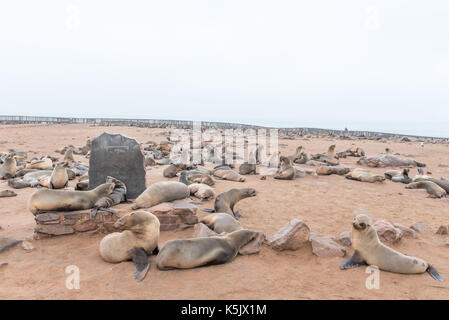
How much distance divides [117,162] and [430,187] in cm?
838

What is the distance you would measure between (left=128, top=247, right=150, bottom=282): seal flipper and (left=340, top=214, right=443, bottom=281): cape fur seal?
2492 millimetres

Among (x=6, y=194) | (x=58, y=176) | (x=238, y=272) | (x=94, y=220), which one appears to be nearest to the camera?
(x=238, y=272)

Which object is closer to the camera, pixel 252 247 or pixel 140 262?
pixel 140 262

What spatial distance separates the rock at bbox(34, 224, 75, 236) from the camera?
4.92 m

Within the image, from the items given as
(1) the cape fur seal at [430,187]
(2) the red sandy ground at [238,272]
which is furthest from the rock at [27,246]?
(1) the cape fur seal at [430,187]

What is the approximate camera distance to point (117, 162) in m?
6.29

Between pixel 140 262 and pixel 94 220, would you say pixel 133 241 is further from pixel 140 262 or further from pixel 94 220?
pixel 94 220

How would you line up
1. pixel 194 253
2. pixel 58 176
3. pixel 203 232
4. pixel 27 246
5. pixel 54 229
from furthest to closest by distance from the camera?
pixel 58 176 < pixel 54 229 < pixel 203 232 < pixel 27 246 < pixel 194 253

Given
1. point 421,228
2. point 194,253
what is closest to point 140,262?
point 194,253

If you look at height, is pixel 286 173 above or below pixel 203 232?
above

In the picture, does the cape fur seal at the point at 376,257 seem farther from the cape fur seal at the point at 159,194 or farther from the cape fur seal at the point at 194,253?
the cape fur seal at the point at 159,194

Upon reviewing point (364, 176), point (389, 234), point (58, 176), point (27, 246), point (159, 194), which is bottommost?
point (27, 246)
